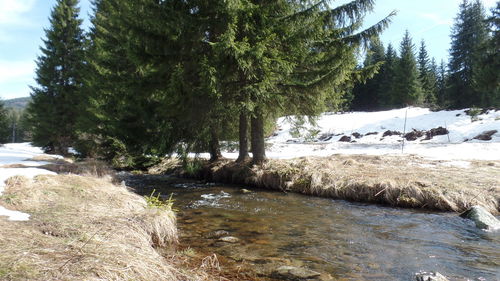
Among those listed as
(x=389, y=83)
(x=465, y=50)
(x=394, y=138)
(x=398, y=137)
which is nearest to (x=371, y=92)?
(x=389, y=83)

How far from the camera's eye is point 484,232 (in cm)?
580

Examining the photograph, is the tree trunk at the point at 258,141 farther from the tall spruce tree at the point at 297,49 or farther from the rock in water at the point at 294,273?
the rock in water at the point at 294,273

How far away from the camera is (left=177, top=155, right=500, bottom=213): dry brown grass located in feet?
25.1

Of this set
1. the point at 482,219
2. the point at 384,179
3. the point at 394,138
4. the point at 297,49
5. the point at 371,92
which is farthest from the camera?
the point at 371,92

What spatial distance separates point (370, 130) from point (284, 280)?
25.4 metres

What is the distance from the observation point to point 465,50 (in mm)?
43969

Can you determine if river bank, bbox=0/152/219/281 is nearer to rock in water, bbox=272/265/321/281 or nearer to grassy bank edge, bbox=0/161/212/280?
grassy bank edge, bbox=0/161/212/280

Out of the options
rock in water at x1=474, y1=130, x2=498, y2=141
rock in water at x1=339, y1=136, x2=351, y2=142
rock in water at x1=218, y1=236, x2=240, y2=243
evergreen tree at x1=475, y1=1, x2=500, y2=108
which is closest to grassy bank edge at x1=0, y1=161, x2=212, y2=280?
rock in water at x1=218, y1=236, x2=240, y2=243

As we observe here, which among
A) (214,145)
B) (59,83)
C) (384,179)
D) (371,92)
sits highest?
(371,92)

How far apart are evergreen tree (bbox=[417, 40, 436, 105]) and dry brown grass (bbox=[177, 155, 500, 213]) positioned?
42580mm

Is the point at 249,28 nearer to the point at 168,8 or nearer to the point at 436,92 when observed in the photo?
the point at 168,8

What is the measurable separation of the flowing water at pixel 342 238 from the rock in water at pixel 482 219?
19 centimetres

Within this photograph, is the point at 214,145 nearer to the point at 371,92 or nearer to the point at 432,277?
the point at 432,277

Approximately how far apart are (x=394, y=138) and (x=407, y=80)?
26.7m
